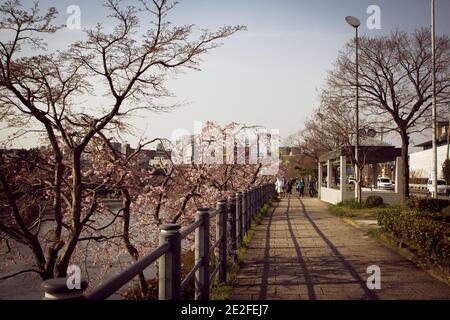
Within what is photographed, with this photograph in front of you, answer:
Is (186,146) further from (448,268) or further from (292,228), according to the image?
(448,268)

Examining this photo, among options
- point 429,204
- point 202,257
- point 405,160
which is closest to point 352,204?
point 405,160

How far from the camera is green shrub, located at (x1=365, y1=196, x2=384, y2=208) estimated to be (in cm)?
1873

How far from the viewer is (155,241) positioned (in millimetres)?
12062

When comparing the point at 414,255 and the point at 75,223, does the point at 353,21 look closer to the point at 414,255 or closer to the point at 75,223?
the point at 414,255

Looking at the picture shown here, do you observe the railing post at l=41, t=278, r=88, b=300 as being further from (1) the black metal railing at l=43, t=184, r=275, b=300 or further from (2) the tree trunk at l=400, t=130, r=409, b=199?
(2) the tree trunk at l=400, t=130, r=409, b=199

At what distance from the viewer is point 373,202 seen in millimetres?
19016

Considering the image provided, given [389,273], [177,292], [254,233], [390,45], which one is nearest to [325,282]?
[389,273]

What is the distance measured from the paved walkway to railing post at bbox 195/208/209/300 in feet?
2.66

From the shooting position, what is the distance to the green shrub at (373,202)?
18.7m

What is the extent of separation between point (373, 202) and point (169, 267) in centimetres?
1776

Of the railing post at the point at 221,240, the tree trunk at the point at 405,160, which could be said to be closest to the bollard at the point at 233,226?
the railing post at the point at 221,240

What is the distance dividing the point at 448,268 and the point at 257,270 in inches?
110

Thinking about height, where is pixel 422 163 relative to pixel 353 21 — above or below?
below

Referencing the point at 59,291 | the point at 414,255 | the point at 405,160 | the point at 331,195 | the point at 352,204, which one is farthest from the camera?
the point at 331,195
